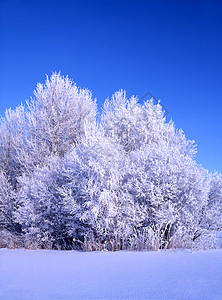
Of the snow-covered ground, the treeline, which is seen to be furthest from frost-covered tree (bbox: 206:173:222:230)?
the snow-covered ground

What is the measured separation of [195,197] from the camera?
8227mm

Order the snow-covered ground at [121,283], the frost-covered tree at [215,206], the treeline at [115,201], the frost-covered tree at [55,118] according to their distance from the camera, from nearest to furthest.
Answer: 1. the snow-covered ground at [121,283]
2. the treeline at [115,201]
3. the frost-covered tree at [215,206]
4. the frost-covered tree at [55,118]

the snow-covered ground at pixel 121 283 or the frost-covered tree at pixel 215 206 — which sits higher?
the frost-covered tree at pixel 215 206

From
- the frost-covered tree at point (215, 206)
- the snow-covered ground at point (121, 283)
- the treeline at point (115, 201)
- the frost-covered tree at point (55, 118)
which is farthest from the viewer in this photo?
the frost-covered tree at point (55, 118)

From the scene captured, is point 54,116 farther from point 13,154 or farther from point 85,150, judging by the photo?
point 85,150

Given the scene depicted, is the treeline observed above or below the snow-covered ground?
above

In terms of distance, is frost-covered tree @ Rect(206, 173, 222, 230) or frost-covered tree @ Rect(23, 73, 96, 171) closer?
frost-covered tree @ Rect(206, 173, 222, 230)

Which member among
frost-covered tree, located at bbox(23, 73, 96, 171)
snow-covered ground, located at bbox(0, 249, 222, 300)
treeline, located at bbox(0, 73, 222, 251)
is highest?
frost-covered tree, located at bbox(23, 73, 96, 171)

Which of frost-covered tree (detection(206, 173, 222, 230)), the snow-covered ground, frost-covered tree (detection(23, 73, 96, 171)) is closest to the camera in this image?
the snow-covered ground

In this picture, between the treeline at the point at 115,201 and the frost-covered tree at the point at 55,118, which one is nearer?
the treeline at the point at 115,201

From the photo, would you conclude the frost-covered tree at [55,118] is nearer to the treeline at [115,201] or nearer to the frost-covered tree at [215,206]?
the treeline at [115,201]

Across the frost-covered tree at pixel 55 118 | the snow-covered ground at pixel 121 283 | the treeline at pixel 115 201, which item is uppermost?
the frost-covered tree at pixel 55 118

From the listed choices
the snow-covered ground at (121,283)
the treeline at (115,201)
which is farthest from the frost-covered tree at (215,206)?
the snow-covered ground at (121,283)

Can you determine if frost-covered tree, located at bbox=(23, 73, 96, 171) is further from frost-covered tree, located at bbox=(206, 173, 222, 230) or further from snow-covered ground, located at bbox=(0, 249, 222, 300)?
snow-covered ground, located at bbox=(0, 249, 222, 300)
